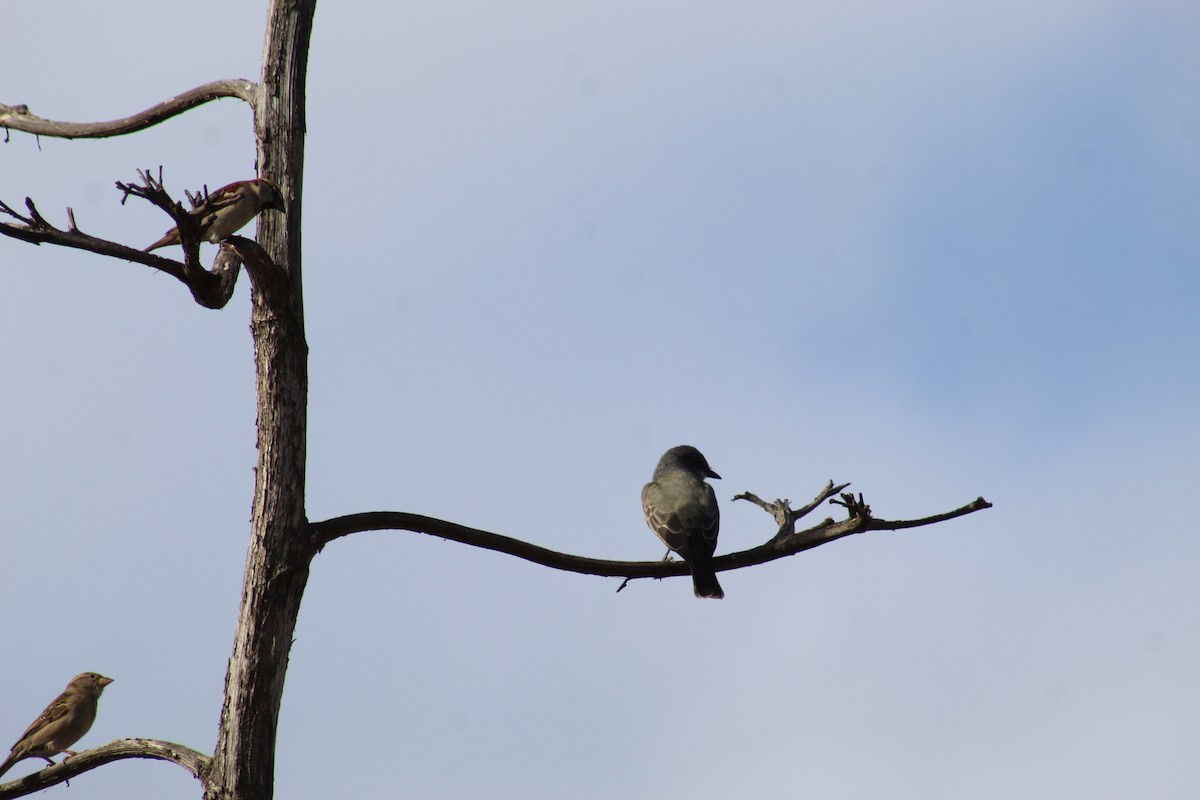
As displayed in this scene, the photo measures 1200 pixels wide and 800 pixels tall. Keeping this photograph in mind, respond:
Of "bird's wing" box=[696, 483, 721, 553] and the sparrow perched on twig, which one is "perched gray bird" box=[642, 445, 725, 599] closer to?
"bird's wing" box=[696, 483, 721, 553]

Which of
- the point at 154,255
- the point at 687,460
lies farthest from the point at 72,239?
the point at 687,460

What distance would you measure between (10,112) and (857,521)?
23.2 ft

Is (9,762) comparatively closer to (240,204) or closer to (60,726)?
(60,726)

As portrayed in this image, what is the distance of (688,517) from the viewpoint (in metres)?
10.4

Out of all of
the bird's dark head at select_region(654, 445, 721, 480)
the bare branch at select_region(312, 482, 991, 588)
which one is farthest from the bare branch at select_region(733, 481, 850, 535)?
the bird's dark head at select_region(654, 445, 721, 480)

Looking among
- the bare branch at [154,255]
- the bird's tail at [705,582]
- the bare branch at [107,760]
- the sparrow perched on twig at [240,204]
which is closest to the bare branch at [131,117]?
the sparrow perched on twig at [240,204]

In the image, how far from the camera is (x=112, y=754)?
22.2ft

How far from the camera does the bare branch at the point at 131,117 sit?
7.58 metres

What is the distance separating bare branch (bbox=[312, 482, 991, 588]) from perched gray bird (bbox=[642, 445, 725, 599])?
0.97 metres

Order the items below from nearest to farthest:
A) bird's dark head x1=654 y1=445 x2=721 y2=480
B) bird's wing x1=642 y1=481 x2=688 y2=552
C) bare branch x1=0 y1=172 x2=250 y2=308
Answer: bare branch x1=0 y1=172 x2=250 y2=308 < bird's wing x1=642 y1=481 x2=688 y2=552 < bird's dark head x1=654 y1=445 x2=721 y2=480

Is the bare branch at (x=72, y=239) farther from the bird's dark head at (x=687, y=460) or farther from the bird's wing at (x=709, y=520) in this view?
the bird's dark head at (x=687, y=460)

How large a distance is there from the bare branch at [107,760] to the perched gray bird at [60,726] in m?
0.97

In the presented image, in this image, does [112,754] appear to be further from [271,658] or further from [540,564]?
[540,564]

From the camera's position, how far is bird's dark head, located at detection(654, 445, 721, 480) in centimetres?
1216
